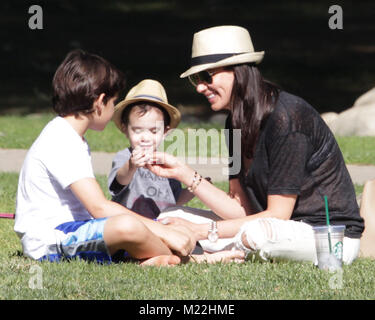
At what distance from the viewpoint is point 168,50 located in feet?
67.3

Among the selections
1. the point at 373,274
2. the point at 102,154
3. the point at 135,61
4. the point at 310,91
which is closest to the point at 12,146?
the point at 102,154

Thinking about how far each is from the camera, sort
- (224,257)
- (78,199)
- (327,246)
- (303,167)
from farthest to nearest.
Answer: (78,199) → (224,257) → (303,167) → (327,246)

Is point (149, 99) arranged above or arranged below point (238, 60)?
below

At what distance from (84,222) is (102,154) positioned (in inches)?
195

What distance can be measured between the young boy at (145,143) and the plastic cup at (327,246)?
56.0 inches

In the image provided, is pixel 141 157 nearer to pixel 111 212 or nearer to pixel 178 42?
pixel 111 212

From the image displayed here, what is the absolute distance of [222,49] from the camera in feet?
17.2

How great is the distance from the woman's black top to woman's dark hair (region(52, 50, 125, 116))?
98 centimetres

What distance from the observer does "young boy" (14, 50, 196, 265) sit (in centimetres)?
488

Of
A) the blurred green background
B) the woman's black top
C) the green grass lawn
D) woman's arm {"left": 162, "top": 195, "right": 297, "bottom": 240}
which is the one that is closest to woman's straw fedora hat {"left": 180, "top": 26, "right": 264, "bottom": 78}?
the woman's black top

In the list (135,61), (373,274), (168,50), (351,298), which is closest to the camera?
(351,298)

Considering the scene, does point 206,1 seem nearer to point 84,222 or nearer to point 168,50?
point 168,50

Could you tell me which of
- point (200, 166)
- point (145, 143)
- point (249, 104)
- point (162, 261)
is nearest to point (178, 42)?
point (200, 166)

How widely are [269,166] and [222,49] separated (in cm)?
76
